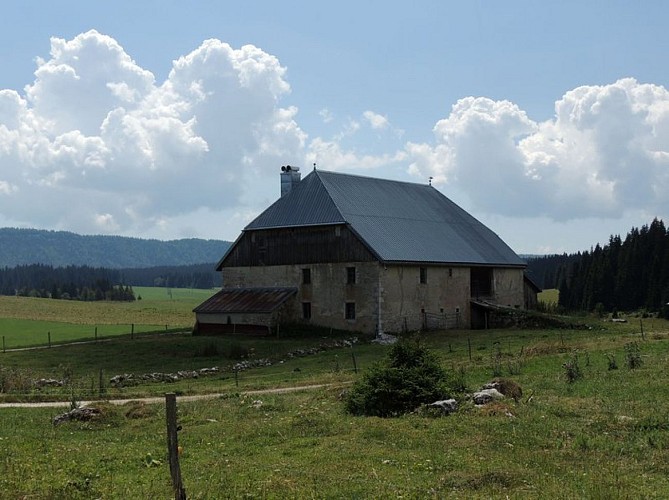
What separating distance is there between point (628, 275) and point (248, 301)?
55.8 meters

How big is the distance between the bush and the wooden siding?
30.5 m

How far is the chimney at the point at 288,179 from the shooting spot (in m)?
61.0

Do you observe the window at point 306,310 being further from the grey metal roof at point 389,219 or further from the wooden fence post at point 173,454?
the wooden fence post at point 173,454

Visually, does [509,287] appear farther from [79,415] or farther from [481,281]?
[79,415]

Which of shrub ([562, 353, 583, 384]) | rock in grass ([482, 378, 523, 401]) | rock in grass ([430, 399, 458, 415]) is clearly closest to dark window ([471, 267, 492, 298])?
shrub ([562, 353, 583, 384])

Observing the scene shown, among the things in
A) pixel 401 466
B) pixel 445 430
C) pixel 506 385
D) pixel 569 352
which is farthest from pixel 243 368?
pixel 401 466

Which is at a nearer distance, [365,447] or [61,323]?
[365,447]

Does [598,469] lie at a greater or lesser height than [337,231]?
lesser

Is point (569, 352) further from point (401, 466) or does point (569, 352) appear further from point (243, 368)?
point (401, 466)

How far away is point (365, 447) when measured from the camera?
1605 cm

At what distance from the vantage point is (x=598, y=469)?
13.7 m

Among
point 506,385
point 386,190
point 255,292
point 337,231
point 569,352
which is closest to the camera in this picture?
point 506,385

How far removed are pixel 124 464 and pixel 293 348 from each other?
30689mm

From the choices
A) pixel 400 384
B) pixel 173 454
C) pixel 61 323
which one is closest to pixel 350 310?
pixel 400 384
